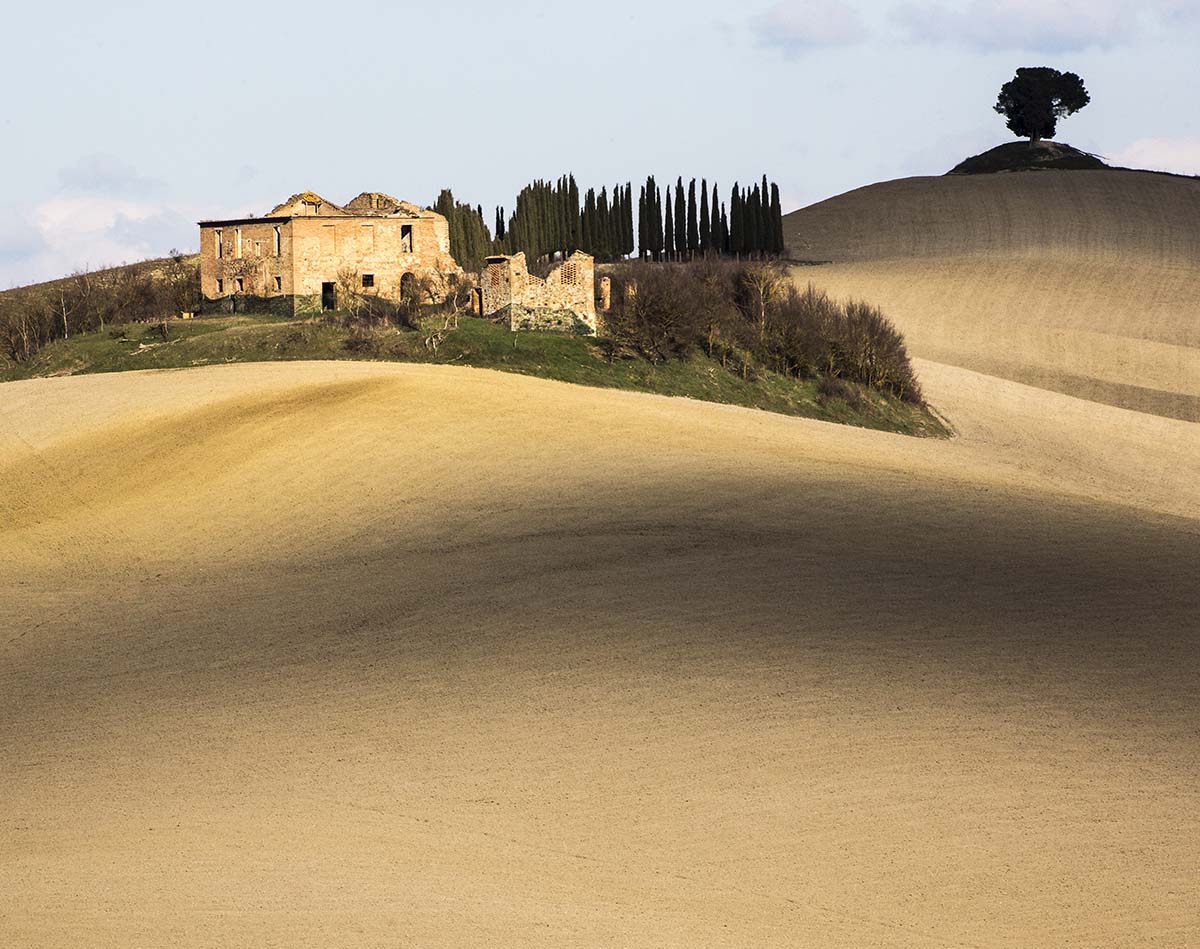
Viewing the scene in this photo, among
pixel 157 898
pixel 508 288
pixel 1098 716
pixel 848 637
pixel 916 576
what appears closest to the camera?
pixel 157 898

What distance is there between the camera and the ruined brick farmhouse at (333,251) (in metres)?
61.9

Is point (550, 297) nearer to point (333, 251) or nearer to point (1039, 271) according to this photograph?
point (333, 251)

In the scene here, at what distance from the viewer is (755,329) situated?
2253 inches

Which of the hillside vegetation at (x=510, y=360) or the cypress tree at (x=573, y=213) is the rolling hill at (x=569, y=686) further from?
the cypress tree at (x=573, y=213)

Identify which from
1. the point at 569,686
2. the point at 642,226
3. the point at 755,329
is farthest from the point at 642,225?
the point at 569,686

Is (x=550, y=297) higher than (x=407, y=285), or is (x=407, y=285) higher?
(x=407, y=285)

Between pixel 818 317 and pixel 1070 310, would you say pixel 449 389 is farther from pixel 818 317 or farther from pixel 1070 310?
pixel 1070 310

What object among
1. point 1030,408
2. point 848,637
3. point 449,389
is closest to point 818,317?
point 1030,408

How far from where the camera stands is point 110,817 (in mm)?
15398

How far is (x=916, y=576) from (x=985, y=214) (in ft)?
280

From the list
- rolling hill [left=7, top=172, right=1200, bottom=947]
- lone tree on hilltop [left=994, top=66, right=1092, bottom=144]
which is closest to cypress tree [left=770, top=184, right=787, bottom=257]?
lone tree on hilltop [left=994, top=66, right=1092, bottom=144]

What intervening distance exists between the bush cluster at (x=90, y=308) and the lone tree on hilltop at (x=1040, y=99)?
7813cm

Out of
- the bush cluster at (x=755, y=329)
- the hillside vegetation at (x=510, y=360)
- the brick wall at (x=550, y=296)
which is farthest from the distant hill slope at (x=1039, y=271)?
the brick wall at (x=550, y=296)

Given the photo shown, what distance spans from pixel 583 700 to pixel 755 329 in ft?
131
